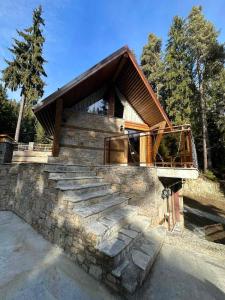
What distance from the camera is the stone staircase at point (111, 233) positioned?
258 centimetres

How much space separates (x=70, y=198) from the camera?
3.47 meters

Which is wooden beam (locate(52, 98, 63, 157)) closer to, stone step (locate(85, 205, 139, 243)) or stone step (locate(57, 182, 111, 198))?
stone step (locate(57, 182, 111, 198))

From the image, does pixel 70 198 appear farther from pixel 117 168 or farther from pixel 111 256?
pixel 117 168

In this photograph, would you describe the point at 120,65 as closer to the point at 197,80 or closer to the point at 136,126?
the point at 136,126

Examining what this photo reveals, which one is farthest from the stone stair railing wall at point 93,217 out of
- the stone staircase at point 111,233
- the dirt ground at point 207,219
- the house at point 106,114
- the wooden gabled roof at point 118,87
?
the dirt ground at point 207,219

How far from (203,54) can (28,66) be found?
2026 cm

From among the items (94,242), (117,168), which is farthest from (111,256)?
(117,168)

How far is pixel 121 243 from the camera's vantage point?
118 inches

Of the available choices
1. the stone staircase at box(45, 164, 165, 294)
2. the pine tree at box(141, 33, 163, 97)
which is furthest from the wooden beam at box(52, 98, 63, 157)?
the pine tree at box(141, 33, 163, 97)

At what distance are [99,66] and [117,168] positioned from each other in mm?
4047

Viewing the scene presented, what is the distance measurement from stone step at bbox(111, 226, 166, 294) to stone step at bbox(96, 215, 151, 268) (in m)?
0.10

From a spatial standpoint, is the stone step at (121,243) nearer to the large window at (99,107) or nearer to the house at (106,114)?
the house at (106,114)

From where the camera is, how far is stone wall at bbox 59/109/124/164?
7680 mm

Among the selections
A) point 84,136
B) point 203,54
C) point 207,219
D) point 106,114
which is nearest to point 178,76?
point 203,54
